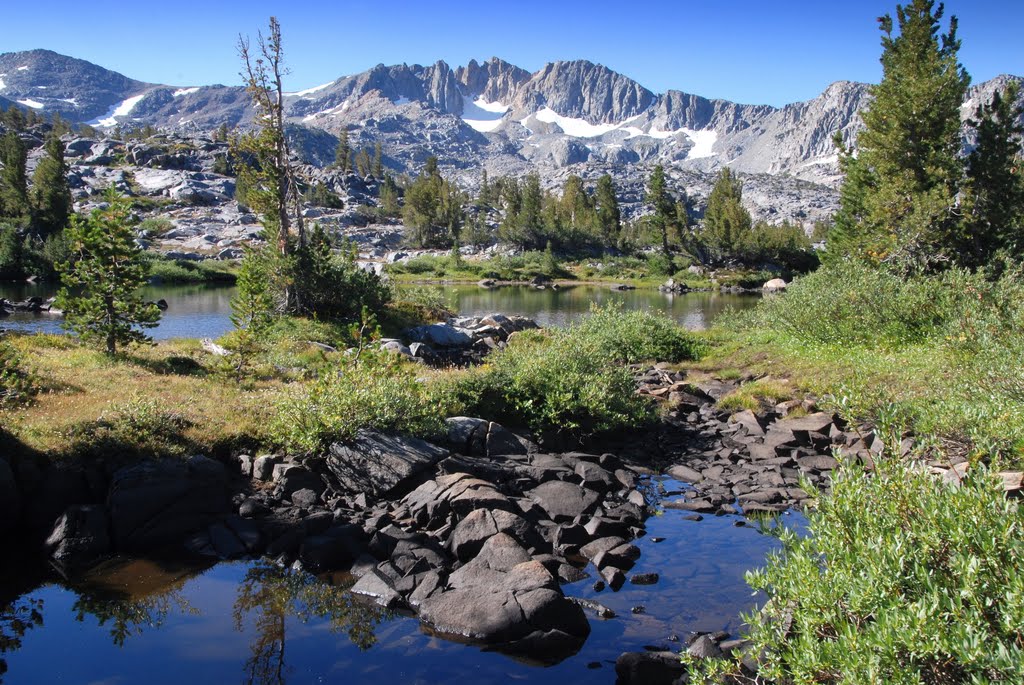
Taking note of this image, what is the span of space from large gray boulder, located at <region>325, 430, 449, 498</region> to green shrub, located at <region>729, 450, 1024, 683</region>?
759 centimetres

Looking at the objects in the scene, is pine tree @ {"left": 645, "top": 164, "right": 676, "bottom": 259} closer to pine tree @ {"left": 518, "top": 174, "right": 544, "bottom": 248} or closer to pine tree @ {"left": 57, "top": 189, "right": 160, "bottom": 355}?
pine tree @ {"left": 518, "top": 174, "right": 544, "bottom": 248}

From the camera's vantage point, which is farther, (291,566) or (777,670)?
(291,566)

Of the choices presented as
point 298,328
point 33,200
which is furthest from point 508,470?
point 33,200

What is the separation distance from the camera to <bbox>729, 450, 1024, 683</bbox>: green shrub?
4.75 m

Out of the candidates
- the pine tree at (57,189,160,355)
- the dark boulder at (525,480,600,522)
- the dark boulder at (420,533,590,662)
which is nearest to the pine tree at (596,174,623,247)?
Result: the pine tree at (57,189,160,355)

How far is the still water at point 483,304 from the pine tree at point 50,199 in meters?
14.4

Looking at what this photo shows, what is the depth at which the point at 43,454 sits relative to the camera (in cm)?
1157

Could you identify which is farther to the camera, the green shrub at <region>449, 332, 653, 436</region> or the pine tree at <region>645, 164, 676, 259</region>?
the pine tree at <region>645, 164, 676, 259</region>

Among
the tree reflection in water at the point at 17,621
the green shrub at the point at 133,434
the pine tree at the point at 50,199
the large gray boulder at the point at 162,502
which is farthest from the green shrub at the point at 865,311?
the pine tree at the point at 50,199

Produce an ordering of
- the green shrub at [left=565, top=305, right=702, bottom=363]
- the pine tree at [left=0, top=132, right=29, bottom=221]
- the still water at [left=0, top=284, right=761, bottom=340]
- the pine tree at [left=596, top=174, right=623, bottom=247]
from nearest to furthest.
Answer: the green shrub at [left=565, top=305, right=702, bottom=363] → the still water at [left=0, top=284, right=761, bottom=340] → the pine tree at [left=0, top=132, right=29, bottom=221] → the pine tree at [left=596, top=174, right=623, bottom=247]

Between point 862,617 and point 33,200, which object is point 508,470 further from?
point 33,200

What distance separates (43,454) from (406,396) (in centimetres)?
625

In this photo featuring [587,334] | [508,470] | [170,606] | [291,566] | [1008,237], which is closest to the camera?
[170,606]

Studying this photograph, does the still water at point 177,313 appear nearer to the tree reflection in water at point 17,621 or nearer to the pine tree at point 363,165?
the tree reflection in water at point 17,621
